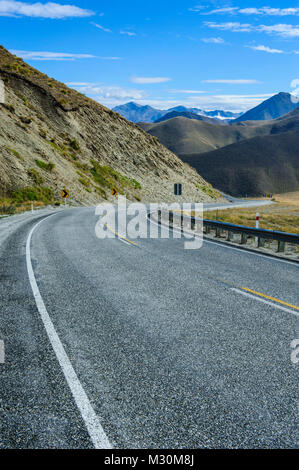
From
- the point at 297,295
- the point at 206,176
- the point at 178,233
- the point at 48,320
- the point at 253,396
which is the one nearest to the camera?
the point at 253,396

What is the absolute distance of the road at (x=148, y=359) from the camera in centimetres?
327

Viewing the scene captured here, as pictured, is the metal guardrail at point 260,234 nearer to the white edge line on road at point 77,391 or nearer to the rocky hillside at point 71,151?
the white edge line on road at point 77,391

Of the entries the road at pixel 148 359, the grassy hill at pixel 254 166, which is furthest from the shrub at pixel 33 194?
the grassy hill at pixel 254 166

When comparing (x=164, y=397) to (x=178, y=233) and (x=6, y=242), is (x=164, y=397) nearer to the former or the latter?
(x=6, y=242)

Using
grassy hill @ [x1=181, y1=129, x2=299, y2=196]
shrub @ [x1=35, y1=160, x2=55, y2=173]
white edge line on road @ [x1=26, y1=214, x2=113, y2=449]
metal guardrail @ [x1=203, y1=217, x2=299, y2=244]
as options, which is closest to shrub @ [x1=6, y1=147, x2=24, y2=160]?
shrub @ [x1=35, y1=160, x2=55, y2=173]

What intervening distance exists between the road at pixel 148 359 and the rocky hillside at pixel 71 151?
32720 mm

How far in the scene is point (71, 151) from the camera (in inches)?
2169

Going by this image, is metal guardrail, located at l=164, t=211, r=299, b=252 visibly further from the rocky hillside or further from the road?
the rocky hillside

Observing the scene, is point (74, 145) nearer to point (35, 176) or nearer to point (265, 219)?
point (35, 176)

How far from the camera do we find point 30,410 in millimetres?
3535

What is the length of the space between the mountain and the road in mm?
144037

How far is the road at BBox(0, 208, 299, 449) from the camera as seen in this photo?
3.27m
